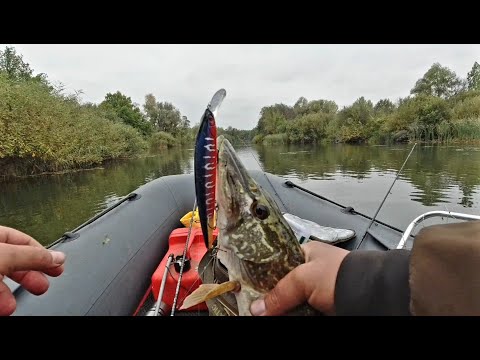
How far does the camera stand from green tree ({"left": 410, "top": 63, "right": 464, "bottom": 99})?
3931 centimetres

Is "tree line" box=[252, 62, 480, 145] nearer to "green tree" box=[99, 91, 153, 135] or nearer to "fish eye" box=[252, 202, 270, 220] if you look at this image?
"green tree" box=[99, 91, 153, 135]

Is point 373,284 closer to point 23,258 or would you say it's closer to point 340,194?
point 23,258

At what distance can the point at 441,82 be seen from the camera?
1553 inches

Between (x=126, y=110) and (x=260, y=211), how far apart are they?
154 ft

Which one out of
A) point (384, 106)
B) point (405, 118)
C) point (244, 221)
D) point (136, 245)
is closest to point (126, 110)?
point (405, 118)

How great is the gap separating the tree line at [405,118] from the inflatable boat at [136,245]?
70.4 ft

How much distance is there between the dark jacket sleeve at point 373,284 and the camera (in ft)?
2.24

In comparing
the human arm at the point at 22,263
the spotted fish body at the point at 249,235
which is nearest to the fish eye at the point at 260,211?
the spotted fish body at the point at 249,235

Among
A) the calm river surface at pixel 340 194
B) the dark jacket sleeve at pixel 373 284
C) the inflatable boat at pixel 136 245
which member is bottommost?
the calm river surface at pixel 340 194

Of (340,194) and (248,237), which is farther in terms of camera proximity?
(340,194)

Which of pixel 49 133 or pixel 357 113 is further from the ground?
pixel 357 113

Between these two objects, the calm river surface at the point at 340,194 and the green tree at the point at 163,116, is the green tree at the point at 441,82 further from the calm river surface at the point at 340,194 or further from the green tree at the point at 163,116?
the green tree at the point at 163,116

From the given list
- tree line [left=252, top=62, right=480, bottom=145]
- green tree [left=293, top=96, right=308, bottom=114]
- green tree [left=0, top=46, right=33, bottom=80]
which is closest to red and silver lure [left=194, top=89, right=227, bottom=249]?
tree line [left=252, top=62, right=480, bottom=145]
